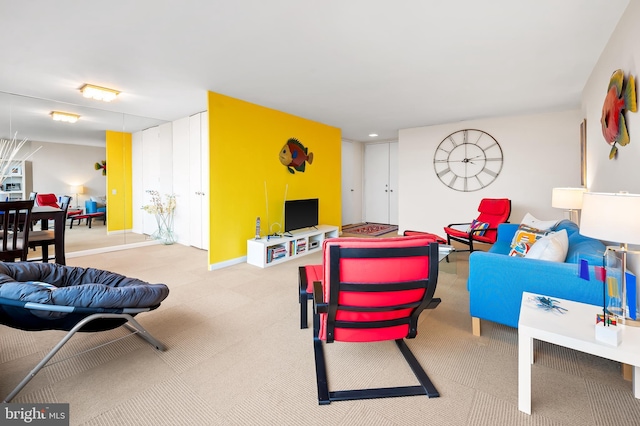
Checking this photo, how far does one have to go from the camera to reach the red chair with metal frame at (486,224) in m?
4.56

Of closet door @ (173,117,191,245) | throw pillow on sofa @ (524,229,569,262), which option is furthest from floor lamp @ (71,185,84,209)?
throw pillow on sofa @ (524,229,569,262)

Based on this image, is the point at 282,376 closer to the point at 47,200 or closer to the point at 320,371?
the point at 320,371

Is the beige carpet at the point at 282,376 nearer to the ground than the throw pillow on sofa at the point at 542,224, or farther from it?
nearer to the ground

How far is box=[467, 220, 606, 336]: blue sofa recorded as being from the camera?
1.87 m

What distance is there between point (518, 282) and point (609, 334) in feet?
2.21

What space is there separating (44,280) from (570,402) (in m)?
3.43

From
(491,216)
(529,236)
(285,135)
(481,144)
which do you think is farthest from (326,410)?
(481,144)

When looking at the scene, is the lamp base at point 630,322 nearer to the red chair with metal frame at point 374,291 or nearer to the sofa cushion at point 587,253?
the sofa cushion at point 587,253

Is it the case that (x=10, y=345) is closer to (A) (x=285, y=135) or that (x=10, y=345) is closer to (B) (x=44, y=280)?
(B) (x=44, y=280)

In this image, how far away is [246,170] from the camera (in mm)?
4430

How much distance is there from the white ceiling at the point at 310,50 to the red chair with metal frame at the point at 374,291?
1.72 metres

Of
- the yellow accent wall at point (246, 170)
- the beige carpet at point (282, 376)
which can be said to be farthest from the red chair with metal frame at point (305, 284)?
the yellow accent wall at point (246, 170)

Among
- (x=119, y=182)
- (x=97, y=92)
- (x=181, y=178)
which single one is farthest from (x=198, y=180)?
(x=97, y=92)

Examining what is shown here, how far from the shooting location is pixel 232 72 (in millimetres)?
3264
